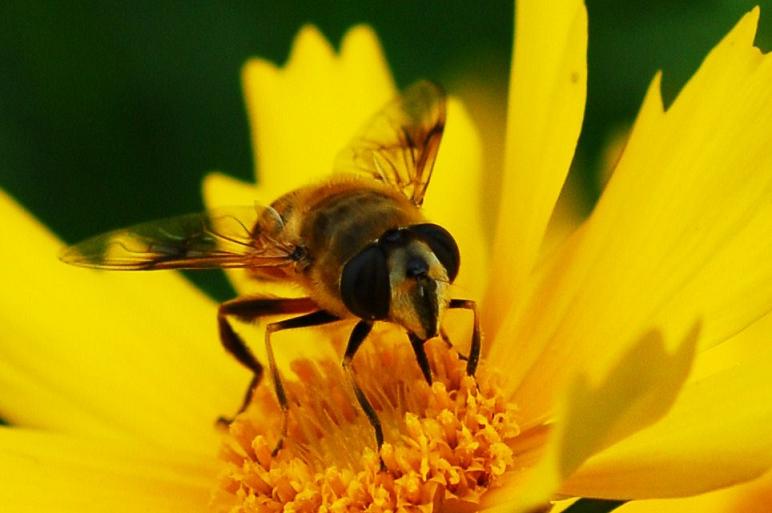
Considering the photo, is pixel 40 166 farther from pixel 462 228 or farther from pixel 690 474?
pixel 690 474

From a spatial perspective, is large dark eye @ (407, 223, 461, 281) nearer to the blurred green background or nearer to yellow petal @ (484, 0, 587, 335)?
yellow petal @ (484, 0, 587, 335)

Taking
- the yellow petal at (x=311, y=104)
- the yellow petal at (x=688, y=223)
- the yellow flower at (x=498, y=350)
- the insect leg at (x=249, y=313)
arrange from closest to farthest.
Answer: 1. the yellow flower at (x=498, y=350)
2. the yellow petal at (x=688, y=223)
3. the insect leg at (x=249, y=313)
4. the yellow petal at (x=311, y=104)

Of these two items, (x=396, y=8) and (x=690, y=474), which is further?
(x=396, y=8)

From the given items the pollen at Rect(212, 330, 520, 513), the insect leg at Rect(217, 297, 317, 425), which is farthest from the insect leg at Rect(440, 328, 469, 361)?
the insect leg at Rect(217, 297, 317, 425)

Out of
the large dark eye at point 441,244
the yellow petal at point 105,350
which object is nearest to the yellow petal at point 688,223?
the large dark eye at point 441,244

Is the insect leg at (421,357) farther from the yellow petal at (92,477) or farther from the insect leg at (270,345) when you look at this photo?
the yellow petal at (92,477)

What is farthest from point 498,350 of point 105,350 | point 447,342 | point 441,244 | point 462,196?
point 105,350

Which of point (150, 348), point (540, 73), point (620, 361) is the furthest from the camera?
point (150, 348)

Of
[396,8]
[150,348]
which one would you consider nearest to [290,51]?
[396,8]
